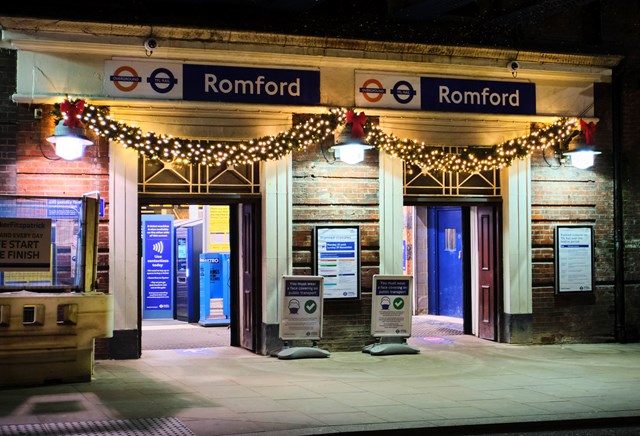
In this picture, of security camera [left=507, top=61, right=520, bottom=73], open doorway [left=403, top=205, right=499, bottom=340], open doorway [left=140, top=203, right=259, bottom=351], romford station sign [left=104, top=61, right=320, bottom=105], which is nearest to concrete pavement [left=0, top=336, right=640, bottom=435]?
open doorway [left=403, top=205, right=499, bottom=340]

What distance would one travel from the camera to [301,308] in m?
13.7

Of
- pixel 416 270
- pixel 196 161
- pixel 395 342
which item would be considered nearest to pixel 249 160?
pixel 196 161

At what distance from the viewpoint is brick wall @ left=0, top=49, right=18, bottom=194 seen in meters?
12.9

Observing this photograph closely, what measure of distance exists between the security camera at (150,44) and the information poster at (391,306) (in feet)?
16.3

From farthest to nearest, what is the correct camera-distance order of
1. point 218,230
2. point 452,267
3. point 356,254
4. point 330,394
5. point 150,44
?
point 452,267 → point 218,230 → point 356,254 → point 150,44 → point 330,394

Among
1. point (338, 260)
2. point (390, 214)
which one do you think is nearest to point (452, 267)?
point (390, 214)

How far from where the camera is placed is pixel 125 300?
521 inches

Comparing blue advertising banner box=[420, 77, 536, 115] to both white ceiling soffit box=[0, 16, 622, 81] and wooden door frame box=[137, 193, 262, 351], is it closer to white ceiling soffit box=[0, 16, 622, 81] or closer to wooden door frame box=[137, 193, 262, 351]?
white ceiling soffit box=[0, 16, 622, 81]

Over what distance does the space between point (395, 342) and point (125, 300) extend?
4452 mm

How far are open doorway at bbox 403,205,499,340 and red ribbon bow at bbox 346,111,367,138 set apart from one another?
129 inches

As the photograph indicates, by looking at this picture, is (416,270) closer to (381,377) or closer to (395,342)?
(395,342)

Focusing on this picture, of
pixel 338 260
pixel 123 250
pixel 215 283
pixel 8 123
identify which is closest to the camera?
pixel 8 123

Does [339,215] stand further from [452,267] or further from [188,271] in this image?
[452,267]

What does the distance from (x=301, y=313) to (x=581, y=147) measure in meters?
5.56
